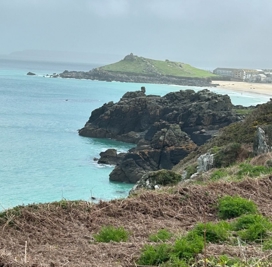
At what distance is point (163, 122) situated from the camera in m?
60.8

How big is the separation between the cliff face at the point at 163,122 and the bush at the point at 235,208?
34197 millimetres

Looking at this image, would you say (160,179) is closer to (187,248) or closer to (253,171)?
(253,171)

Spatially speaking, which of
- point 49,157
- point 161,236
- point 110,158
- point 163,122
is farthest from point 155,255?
point 163,122

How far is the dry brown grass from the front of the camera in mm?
6977

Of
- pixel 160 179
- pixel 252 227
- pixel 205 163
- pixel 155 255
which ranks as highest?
pixel 252 227

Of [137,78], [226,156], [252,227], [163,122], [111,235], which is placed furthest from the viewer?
[137,78]

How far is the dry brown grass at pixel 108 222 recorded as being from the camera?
22.9 ft

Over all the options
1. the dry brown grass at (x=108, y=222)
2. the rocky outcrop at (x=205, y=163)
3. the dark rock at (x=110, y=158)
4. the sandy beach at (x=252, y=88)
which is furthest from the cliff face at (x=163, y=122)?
the sandy beach at (x=252, y=88)

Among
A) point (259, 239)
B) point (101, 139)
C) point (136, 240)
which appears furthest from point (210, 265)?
point (101, 139)

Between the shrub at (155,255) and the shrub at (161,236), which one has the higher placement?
the shrub at (155,255)

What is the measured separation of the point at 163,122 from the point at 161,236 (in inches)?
2081

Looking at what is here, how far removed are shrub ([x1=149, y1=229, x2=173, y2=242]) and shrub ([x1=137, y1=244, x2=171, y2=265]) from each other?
86 centimetres

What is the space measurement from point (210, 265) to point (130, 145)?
54.1 meters

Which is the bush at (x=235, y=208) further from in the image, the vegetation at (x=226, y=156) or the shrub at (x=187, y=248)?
the vegetation at (x=226, y=156)
